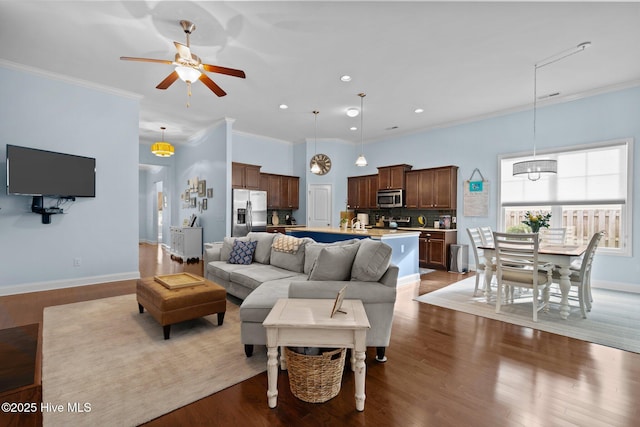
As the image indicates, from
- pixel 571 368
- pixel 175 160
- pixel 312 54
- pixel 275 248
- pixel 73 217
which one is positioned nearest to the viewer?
pixel 571 368

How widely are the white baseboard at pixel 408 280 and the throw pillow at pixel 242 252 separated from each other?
251cm

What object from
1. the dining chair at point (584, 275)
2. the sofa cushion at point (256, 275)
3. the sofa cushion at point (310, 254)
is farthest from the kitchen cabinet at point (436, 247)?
the sofa cushion at point (256, 275)

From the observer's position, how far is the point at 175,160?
31.2 ft

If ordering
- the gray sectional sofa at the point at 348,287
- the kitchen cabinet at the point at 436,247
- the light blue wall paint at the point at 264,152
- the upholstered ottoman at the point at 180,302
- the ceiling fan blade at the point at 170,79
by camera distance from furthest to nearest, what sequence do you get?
1. the light blue wall paint at the point at 264,152
2. the kitchen cabinet at the point at 436,247
3. the ceiling fan blade at the point at 170,79
4. the upholstered ottoman at the point at 180,302
5. the gray sectional sofa at the point at 348,287

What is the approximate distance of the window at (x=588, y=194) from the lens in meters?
4.71

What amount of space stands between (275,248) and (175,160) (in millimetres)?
7114

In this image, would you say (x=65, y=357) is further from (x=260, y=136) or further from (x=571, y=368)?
(x=260, y=136)

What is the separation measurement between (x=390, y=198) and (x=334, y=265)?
Result: 520cm

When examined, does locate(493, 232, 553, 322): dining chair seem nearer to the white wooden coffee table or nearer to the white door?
the white wooden coffee table

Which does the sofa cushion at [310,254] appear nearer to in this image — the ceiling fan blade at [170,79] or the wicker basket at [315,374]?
the wicker basket at [315,374]

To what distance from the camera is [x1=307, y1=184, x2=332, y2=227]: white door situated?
8.31 meters

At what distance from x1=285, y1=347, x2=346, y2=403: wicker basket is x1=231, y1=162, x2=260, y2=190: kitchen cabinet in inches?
228

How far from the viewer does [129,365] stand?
2.36 m

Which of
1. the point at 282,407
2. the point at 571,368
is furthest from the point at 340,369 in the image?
the point at 571,368
